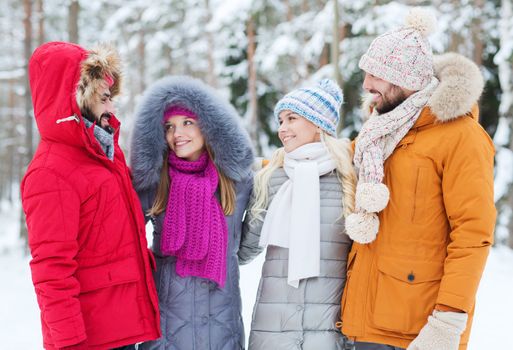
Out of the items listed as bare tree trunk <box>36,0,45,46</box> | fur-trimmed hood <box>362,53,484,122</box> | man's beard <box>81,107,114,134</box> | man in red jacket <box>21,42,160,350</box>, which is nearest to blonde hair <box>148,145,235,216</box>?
man in red jacket <box>21,42,160,350</box>

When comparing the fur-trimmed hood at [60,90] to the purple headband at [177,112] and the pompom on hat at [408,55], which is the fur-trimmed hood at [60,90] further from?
the pompom on hat at [408,55]

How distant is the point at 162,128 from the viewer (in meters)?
3.14

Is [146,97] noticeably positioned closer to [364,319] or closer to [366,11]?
[364,319]

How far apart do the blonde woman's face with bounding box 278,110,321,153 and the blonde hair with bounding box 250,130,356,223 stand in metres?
0.07

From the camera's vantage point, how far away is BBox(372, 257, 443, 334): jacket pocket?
104 inches

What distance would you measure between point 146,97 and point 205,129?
42 centimetres

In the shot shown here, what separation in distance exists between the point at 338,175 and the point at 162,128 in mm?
1169

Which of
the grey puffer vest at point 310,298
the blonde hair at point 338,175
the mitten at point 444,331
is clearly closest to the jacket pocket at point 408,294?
the mitten at point 444,331

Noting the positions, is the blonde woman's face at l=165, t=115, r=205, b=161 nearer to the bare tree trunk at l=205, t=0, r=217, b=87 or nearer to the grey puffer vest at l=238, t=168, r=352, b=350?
the grey puffer vest at l=238, t=168, r=352, b=350

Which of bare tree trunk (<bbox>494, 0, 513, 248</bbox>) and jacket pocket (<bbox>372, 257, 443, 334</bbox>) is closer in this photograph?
jacket pocket (<bbox>372, 257, 443, 334</bbox>)

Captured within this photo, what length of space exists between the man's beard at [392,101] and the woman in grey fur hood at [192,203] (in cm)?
94

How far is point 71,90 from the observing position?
252cm

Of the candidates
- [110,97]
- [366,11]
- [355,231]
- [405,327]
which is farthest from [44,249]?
[366,11]

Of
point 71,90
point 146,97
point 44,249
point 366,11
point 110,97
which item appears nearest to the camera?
point 44,249
